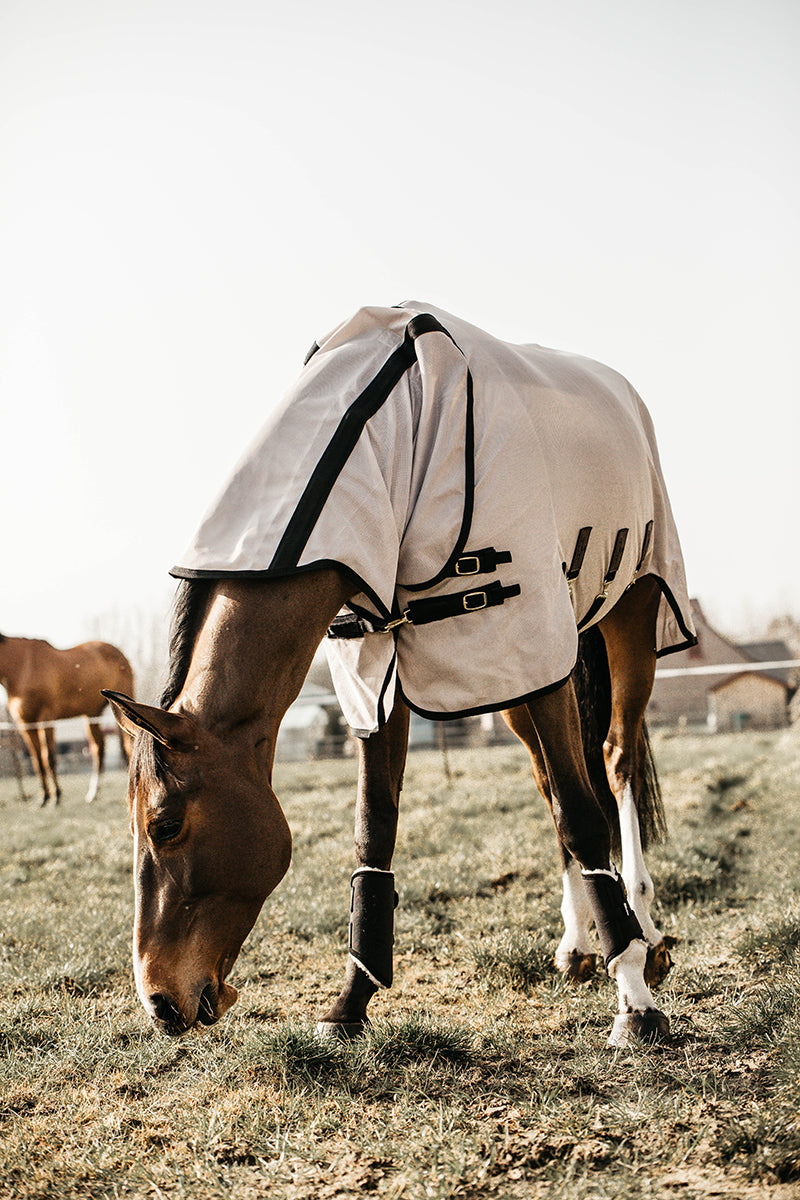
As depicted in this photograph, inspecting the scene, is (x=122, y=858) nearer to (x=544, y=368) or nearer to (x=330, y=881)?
(x=330, y=881)

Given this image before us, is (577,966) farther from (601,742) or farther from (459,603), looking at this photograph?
(459,603)

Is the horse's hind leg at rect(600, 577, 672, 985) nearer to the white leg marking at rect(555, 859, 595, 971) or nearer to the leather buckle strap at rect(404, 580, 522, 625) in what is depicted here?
the white leg marking at rect(555, 859, 595, 971)

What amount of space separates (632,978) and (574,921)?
0.74 metres

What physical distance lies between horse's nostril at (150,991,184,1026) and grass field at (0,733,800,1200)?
0.30 m

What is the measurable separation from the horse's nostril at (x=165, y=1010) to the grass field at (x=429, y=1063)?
302 millimetres

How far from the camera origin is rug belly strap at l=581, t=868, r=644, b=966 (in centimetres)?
252

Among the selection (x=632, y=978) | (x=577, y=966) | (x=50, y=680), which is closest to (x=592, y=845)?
(x=632, y=978)

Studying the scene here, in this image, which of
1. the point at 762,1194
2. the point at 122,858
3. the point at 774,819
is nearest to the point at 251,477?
the point at 762,1194

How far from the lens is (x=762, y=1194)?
1589 mm

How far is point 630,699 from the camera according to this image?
3.51 m

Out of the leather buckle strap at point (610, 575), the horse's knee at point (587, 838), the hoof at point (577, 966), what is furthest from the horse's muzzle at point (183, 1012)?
the leather buckle strap at point (610, 575)

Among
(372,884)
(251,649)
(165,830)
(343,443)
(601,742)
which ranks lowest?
(372,884)

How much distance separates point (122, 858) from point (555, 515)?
15.5ft

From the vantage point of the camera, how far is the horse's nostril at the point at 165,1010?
1.84 meters
